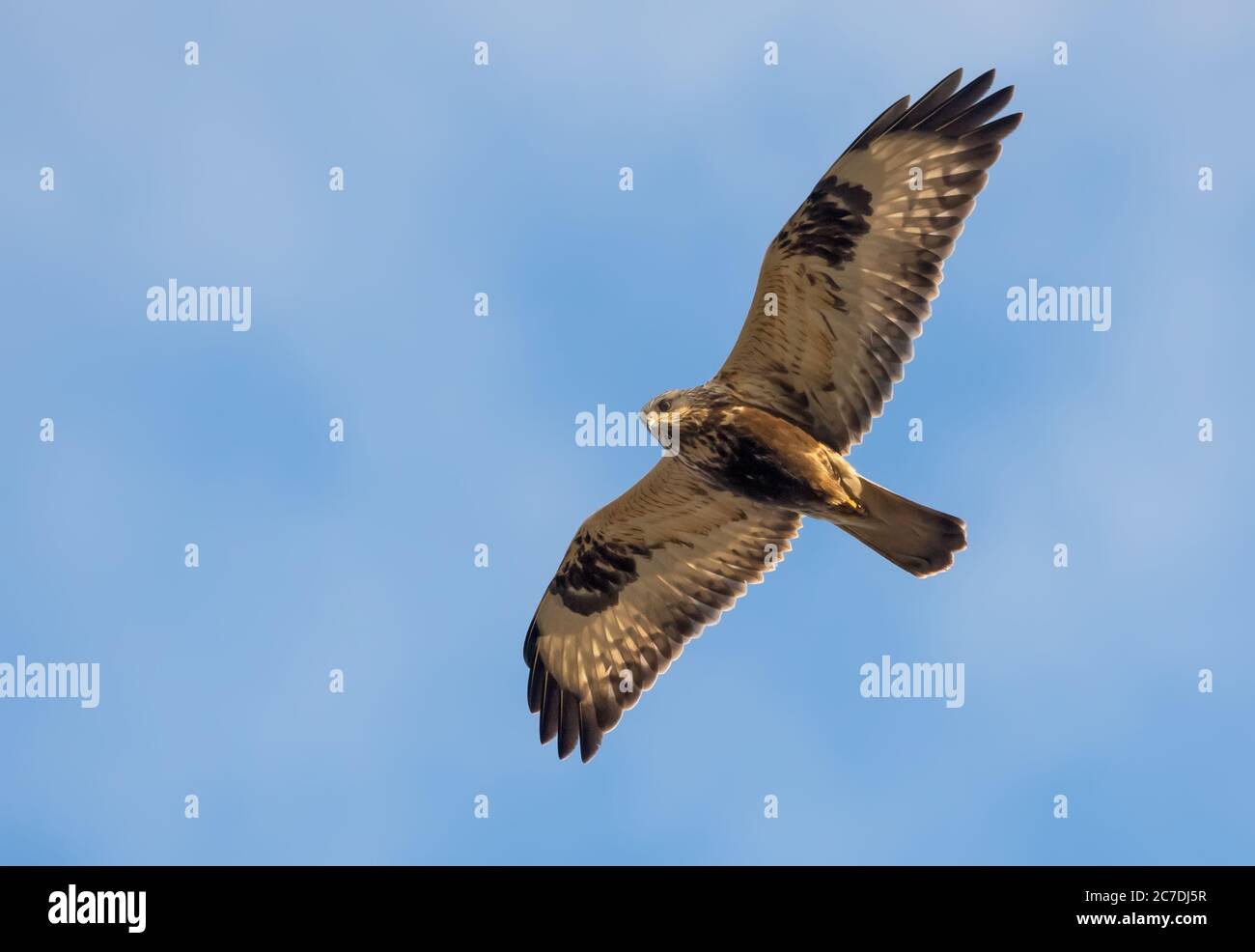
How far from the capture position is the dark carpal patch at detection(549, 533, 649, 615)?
12734 mm

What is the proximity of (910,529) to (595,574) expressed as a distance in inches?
118

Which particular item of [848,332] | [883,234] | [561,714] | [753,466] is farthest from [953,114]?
[561,714]

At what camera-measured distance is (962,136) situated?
11.2 metres

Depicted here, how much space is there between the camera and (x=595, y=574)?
Answer: 506 inches

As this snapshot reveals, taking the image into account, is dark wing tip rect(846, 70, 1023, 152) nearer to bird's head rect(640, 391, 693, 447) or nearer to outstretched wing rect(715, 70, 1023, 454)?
outstretched wing rect(715, 70, 1023, 454)

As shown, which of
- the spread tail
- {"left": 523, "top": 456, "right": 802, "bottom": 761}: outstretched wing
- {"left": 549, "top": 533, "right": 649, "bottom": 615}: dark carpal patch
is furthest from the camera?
{"left": 549, "top": 533, "right": 649, "bottom": 615}: dark carpal patch

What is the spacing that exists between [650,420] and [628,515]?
3.79 feet

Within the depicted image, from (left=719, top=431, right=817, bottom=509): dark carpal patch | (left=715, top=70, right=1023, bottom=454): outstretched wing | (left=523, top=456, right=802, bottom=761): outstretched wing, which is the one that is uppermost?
(left=715, top=70, right=1023, bottom=454): outstretched wing

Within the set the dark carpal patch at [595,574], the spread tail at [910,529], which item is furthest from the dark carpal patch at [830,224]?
the dark carpal patch at [595,574]

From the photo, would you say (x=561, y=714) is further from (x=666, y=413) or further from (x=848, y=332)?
(x=848, y=332)

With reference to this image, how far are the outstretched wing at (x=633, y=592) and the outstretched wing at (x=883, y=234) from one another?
5.59 feet

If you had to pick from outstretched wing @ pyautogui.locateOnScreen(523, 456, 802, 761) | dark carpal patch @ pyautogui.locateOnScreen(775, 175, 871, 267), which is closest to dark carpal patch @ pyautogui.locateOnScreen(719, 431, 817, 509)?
outstretched wing @ pyautogui.locateOnScreen(523, 456, 802, 761)

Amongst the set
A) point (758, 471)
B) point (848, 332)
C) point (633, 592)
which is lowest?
point (633, 592)

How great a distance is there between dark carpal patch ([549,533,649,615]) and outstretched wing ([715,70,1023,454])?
2.51 meters
